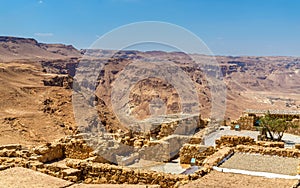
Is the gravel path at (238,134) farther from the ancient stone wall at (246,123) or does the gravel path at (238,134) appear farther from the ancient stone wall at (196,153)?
the ancient stone wall at (196,153)

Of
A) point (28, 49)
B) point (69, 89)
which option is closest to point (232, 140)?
point (69, 89)

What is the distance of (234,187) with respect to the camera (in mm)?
7992

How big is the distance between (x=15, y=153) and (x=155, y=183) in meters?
5.29

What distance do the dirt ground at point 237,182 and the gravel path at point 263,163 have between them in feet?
2.37

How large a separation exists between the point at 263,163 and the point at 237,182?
2140 mm

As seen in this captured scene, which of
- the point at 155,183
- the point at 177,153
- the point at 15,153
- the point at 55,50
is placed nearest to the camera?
the point at 155,183

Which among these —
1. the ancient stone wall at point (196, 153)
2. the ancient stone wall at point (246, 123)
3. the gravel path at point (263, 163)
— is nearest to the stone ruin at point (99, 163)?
the ancient stone wall at point (196, 153)

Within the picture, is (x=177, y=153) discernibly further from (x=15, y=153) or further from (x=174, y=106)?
(x=174, y=106)

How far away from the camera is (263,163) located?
33.6 feet

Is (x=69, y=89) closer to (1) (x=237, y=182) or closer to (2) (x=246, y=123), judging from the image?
(2) (x=246, y=123)

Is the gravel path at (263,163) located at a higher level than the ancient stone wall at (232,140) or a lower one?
higher

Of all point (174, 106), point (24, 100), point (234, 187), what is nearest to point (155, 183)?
point (234, 187)

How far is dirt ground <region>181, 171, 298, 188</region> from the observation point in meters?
8.13

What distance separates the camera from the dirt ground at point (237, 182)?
8.13 meters
